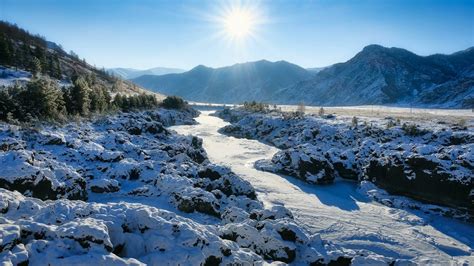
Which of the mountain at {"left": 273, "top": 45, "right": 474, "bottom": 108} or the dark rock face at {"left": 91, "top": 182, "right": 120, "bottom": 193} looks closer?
the dark rock face at {"left": 91, "top": 182, "right": 120, "bottom": 193}

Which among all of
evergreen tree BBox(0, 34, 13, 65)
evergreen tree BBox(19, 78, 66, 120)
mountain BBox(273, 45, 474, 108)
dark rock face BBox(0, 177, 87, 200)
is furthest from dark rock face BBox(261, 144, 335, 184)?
mountain BBox(273, 45, 474, 108)

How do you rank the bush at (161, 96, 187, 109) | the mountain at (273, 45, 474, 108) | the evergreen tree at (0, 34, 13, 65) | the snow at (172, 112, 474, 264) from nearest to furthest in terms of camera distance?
the snow at (172, 112, 474, 264)
the evergreen tree at (0, 34, 13, 65)
the bush at (161, 96, 187, 109)
the mountain at (273, 45, 474, 108)

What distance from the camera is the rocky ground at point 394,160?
23750 millimetres

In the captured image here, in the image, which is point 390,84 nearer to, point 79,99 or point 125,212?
point 79,99

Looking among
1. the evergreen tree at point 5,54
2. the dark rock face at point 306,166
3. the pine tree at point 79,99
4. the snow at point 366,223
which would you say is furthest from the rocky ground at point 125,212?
the evergreen tree at point 5,54

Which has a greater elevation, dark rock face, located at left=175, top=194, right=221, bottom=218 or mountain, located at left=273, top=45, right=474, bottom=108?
mountain, located at left=273, top=45, right=474, bottom=108

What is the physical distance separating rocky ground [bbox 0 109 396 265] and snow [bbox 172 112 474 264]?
2427mm

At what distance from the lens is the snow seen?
16.9m

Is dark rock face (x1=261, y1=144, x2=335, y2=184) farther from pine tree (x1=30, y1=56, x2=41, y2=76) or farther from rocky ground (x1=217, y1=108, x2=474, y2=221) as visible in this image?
pine tree (x1=30, y1=56, x2=41, y2=76)

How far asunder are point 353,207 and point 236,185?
8.63m

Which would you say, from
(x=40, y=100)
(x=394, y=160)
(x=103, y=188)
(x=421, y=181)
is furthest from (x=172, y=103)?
(x=421, y=181)

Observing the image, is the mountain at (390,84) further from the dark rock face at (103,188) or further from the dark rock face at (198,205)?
the dark rock face at (103,188)

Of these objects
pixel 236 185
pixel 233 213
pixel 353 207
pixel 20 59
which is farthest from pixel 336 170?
pixel 20 59

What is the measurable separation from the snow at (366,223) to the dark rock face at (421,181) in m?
1.67
